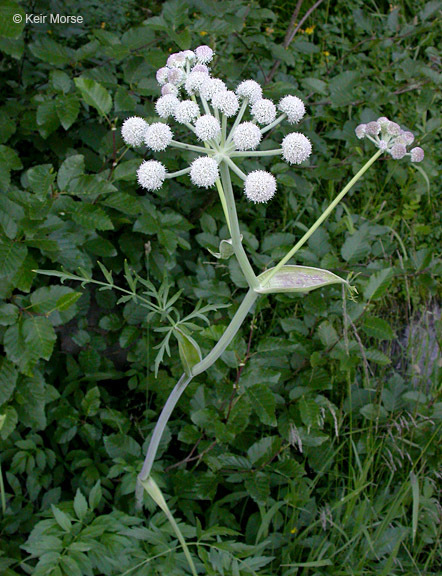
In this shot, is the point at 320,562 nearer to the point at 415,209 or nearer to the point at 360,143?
the point at 360,143

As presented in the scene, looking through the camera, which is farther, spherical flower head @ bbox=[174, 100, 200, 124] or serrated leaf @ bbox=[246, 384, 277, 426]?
serrated leaf @ bbox=[246, 384, 277, 426]

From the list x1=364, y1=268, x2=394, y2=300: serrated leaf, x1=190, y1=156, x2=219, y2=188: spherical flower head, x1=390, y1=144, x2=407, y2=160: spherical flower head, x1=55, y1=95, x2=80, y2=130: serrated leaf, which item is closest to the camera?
x1=190, y1=156, x2=219, y2=188: spherical flower head

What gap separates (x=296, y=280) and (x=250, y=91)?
425 millimetres

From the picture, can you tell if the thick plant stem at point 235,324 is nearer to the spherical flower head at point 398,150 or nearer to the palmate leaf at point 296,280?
the palmate leaf at point 296,280

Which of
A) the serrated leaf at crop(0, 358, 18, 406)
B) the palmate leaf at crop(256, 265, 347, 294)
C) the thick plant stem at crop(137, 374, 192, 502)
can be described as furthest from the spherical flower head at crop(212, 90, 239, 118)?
the serrated leaf at crop(0, 358, 18, 406)

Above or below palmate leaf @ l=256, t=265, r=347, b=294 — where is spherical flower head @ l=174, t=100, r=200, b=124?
above

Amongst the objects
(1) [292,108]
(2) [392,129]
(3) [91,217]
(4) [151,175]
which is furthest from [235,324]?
(3) [91,217]

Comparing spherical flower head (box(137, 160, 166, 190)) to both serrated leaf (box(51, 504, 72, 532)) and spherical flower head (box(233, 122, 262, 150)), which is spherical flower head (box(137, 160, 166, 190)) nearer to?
spherical flower head (box(233, 122, 262, 150))

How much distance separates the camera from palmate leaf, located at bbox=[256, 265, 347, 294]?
1227mm

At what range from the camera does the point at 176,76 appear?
1.24 meters

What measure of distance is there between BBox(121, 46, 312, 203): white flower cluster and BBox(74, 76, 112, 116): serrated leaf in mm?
561

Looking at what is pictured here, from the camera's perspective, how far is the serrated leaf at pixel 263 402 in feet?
5.91

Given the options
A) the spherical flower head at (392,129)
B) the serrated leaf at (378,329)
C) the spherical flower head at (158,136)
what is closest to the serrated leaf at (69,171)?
the spherical flower head at (158,136)

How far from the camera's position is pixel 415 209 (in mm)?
3340
